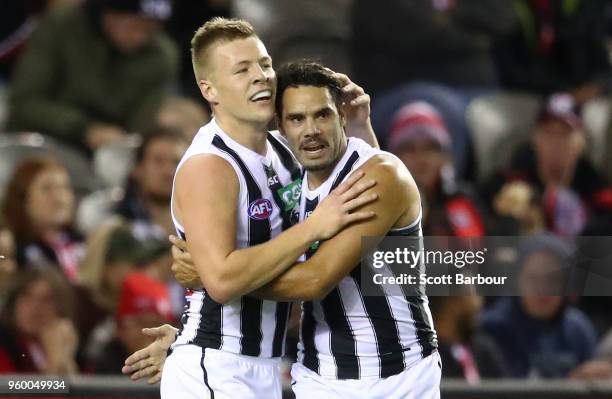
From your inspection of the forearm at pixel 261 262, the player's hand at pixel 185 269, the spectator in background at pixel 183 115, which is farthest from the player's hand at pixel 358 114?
the spectator in background at pixel 183 115

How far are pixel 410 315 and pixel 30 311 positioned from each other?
227 cm

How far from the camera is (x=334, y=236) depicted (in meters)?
3.79

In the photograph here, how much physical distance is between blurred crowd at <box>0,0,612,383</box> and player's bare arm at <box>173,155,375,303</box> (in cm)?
197

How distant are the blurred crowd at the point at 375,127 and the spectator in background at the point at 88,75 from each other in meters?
0.01

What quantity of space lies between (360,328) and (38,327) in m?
2.16

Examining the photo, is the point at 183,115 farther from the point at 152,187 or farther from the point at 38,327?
the point at 38,327

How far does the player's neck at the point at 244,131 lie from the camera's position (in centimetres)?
398

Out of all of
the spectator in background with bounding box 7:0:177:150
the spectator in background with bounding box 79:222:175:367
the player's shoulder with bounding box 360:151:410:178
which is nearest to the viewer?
the player's shoulder with bounding box 360:151:410:178

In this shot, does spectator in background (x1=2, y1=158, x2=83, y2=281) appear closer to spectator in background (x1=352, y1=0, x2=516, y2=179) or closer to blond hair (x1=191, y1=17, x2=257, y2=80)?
spectator in background (x1=352, y1=0, x2=516, y2=179)

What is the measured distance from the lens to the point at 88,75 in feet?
23.7

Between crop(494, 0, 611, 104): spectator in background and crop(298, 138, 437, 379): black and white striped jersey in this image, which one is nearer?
crop(298, 138, 437, 379): black and white striped jersey

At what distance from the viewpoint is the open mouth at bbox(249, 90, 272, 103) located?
3895 millimetres

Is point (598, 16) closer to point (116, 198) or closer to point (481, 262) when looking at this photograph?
point (481, 262)

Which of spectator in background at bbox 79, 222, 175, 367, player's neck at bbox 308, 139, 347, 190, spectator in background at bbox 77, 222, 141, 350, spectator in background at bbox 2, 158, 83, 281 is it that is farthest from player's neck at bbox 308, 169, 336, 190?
spectator in background at bbox 2, 158, 83, 281
